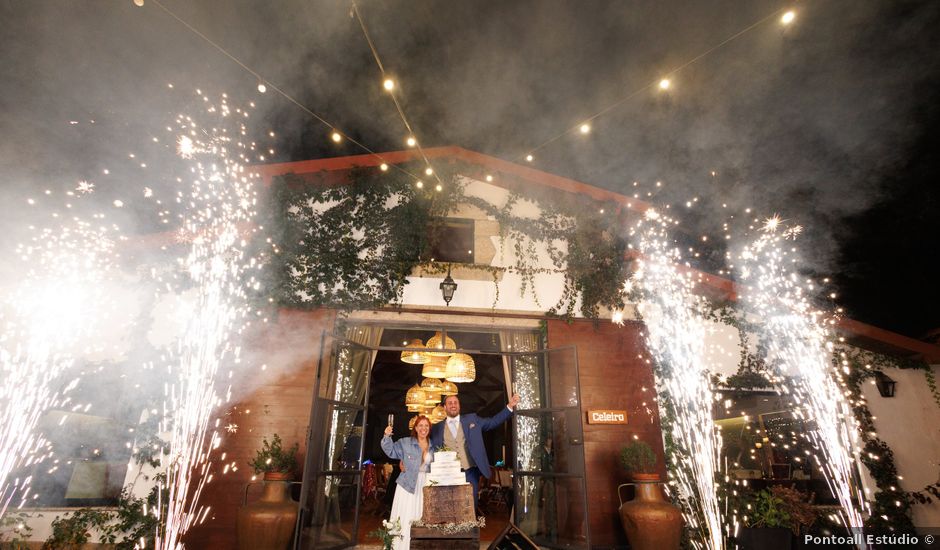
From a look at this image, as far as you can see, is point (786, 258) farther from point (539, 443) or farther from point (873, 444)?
point (539, 443)

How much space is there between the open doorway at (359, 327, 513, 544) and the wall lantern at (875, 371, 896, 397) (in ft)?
17.8

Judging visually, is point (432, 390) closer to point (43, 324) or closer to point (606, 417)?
point (606, 417)

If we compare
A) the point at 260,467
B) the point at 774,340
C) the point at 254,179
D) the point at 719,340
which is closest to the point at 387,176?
the point at 254,179

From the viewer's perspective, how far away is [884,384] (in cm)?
611

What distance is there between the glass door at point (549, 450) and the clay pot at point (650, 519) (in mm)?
531

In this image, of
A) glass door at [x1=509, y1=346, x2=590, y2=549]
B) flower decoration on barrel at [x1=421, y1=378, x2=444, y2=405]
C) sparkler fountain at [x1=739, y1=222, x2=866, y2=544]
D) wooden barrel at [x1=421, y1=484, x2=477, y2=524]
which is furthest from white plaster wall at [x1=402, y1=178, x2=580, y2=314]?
sparkler fountain at [x1=739, y1=222, x2=866, y2=544]

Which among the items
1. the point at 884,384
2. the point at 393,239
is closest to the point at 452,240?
the point at 393,239

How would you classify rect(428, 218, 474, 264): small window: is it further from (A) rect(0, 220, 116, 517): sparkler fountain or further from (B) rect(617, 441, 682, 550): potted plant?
(A) rect(0, 220, 116, 517): sparkler fountain

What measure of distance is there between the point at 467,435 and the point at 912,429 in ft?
20.9

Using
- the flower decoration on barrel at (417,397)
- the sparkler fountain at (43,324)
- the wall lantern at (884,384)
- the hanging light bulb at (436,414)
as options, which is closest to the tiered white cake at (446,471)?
the flower decoration on barrel at (417,397)

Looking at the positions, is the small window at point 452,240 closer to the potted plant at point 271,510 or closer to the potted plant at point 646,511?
the potted plant at point 271,510

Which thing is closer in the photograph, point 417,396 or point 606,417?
point 606,417

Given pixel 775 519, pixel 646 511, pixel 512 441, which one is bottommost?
pixel 775 519

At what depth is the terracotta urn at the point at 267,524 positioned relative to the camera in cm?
442
